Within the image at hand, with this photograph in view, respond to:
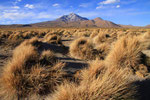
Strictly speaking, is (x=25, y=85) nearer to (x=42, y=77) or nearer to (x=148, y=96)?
(x=42, y=77)

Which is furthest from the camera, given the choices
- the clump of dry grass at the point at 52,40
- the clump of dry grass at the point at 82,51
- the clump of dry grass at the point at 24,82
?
the clump of dry grass at the point at 52,40

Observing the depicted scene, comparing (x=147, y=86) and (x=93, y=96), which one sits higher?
(x=93, y=96)

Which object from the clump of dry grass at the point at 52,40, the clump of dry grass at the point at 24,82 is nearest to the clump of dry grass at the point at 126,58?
the clump of dry grass at the point at 24,82

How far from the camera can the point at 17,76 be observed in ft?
8.08

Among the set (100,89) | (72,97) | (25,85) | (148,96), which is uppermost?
(100,89)

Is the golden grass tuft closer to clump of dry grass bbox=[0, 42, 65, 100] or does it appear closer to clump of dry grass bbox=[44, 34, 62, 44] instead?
clump of dry grass bbox=[0, 42, 65, 100]

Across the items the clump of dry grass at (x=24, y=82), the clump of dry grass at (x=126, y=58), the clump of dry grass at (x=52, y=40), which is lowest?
the clump of dry grass at (x=24, y=82)

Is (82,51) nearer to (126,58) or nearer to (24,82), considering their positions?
(126,58)

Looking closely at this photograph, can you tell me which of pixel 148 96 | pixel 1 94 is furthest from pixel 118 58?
pixel 1 94

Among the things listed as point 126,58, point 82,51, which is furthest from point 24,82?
point 82,51

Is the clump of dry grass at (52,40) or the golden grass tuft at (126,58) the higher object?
the clump of dry grass at (52,40)

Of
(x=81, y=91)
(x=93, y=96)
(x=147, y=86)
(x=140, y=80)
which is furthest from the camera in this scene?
(x=140, y=80)

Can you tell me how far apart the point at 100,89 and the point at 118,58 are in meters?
2.51

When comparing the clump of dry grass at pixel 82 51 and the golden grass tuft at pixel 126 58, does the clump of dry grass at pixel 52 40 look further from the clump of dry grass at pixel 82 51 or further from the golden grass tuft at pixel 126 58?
the golden grass tuft at pixel 126 58
